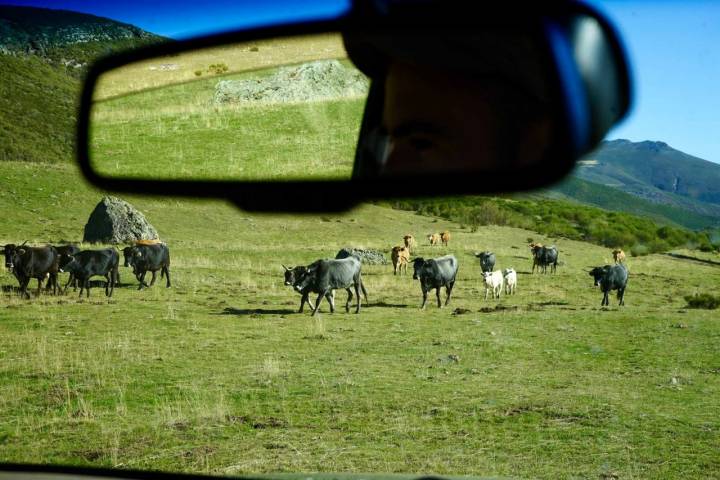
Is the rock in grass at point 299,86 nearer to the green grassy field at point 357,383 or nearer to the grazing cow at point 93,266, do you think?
the green grassy field at point 357,383

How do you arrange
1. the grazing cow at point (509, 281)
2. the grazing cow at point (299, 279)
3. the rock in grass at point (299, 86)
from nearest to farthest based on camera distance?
the rock in grass at point (299, 86) < the grazing cow at point (299, 279) < the grazing cow at point (509, 281)

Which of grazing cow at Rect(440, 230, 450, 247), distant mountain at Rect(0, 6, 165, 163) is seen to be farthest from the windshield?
distant mountain at Rect(0, 6, 165, 163)

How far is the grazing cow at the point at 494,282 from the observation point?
2380 centimetres

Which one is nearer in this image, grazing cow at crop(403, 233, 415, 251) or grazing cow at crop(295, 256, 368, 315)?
grazing cow at crop(295, 256, 368, 315)

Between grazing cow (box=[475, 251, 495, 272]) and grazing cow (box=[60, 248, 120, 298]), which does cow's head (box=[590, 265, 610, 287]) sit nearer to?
grazing cow (box=[475, 251, 495, 272])

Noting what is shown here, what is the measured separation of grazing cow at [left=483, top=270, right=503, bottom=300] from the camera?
78.1 ft

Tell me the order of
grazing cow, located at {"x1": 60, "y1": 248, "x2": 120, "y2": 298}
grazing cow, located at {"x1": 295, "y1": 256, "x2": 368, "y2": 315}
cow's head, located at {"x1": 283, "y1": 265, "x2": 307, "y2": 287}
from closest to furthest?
1. grazing cow, located at {"x1": 295, "y1": 256, "x2": 368, "y2": 315}
2. cow's head, located at {"x1": 283, "y1": 265, "x2": 307, "y2": 287}
3. grazing cow, located at {"x1": 60, "y1": 248, "x2": 120, "y2": 298}

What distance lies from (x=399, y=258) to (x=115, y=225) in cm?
1089

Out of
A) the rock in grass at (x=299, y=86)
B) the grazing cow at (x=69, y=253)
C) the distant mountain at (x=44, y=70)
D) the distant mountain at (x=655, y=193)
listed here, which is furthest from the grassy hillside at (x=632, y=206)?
the rock in grass at (x=299, y=86)

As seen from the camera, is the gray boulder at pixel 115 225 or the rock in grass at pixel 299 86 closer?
the rock in grass at pixel 299 86

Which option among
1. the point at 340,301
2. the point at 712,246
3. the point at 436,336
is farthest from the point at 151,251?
the point at 712,246

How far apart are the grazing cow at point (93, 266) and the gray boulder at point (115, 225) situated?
10.5m

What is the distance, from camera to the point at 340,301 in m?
22.4

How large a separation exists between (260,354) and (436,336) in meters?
3.64
